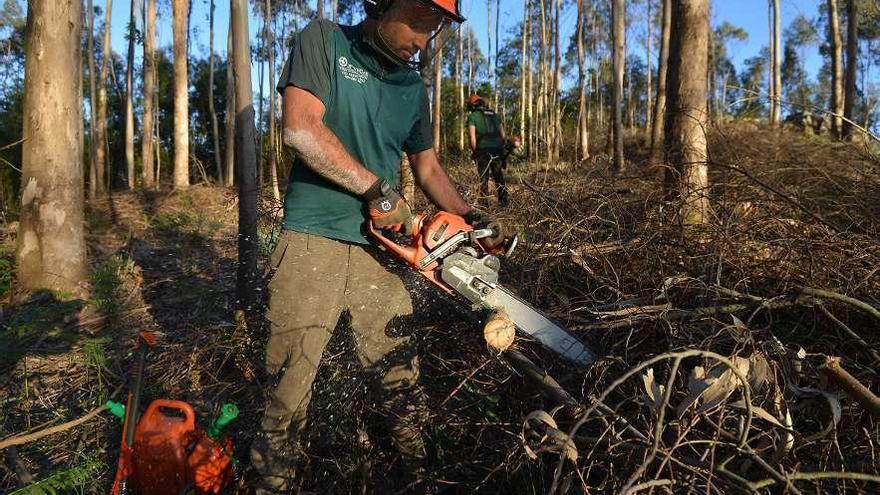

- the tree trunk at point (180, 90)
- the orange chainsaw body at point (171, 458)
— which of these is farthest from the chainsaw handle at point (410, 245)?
the tree trunk at point (180, 90)

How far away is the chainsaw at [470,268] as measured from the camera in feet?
6.66

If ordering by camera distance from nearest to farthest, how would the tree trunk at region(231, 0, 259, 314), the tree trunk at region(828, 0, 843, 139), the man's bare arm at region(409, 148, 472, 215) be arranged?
the man's bare arm at region(409, 148, 472, 215) < the tree trunk at region(231, 0, 259, 314) < the tree trunk at region(828, 0, 843, 139)

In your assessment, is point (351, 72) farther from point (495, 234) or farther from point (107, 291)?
point (107, 291)

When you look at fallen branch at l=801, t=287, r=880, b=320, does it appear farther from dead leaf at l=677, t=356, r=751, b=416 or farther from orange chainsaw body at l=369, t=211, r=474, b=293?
orange chainsaw body at l=369, t=211, r=474, b=293

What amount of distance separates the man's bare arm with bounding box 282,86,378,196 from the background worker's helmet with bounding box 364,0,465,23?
454 mm

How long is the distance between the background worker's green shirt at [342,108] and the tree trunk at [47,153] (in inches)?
130

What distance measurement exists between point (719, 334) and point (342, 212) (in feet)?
4.77

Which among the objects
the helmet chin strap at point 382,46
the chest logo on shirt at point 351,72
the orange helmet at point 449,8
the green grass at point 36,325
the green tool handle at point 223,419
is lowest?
the green tool handle at point 223,419

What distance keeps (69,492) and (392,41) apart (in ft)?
7.47

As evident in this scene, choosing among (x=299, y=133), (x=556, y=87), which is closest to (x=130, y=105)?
(x=556, y=87)

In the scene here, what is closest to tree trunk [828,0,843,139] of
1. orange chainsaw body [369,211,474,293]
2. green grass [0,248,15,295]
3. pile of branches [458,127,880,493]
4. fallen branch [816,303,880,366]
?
pile of branches [458,127,880,493]

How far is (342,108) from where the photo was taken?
2.15m

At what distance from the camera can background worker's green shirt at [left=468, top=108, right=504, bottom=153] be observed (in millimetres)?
7848

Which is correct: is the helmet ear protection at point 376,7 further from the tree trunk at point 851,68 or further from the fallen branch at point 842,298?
the tree trunk at point 851,68
